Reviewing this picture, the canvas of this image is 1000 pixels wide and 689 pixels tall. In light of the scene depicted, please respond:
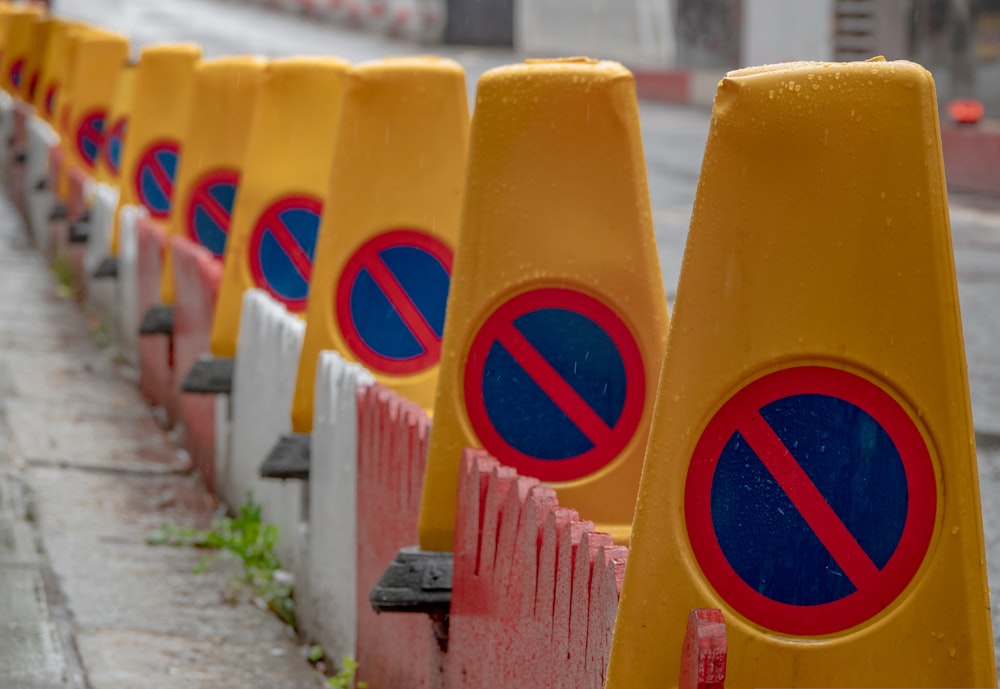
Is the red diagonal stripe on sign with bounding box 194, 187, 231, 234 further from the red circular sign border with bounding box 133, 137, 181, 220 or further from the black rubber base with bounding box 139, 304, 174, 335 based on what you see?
the red circular sign border with bounding box 133, 137, 181, 220

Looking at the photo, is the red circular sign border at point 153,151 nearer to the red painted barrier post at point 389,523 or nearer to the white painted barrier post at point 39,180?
the white painted barrier post at point 39,180

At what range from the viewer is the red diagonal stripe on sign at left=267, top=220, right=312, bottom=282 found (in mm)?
7371

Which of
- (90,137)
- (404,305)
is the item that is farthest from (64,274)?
(404,305)

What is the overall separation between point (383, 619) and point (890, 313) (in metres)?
2.78

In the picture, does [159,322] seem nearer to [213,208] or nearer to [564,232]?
[213,208]

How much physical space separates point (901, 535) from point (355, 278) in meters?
3.21

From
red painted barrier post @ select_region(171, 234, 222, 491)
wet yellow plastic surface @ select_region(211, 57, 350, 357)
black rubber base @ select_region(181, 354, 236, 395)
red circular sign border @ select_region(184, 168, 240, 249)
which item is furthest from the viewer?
red circular sign border @ select_region(184, 168, 240, 249)

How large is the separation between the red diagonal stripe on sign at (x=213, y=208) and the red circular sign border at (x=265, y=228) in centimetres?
148

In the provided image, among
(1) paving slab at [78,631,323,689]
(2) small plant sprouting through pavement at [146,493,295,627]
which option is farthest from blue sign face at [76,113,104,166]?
(1) paving slab at [78,631,323,689]

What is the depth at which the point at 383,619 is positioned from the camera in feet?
17.7

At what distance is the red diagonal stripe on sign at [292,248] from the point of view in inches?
290

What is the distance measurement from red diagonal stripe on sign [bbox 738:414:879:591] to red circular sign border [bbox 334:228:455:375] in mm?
2850

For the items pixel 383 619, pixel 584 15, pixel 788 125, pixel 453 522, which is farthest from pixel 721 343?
pixel 584 15

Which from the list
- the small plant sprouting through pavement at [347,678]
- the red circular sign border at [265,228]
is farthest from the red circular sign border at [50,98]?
the small plant sprouting through pavement at [347,678]
